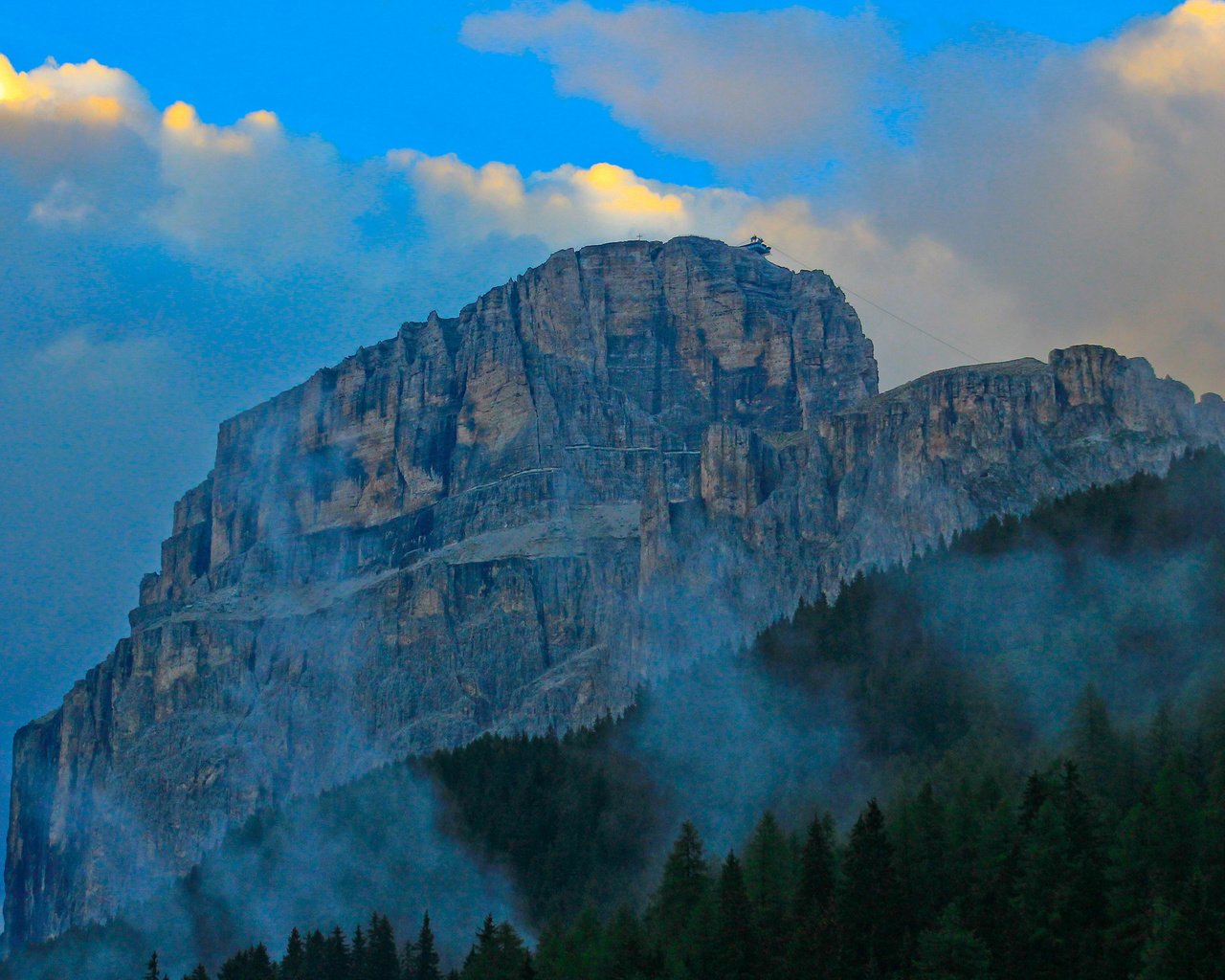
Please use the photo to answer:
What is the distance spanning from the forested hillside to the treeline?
16 cm

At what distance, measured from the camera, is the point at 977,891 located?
366 feet

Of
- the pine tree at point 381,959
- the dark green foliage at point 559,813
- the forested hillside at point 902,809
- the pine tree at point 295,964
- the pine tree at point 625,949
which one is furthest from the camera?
the dark green foliage at point 559,813

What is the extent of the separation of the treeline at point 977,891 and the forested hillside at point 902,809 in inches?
6.3

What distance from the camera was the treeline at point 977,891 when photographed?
10206 centimetres

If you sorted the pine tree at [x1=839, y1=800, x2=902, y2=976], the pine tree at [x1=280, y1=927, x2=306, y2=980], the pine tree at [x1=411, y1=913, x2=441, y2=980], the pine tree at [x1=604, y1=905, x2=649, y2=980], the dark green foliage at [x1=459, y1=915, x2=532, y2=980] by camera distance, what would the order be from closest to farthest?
the pine tree at [x1=839, y1=800, x2=902, y2=976]
the pine tree at [x1=604, y1=905, x2=649, y2=980]
the dark green foliage at [x1=459, y1=915, x2=532, y2=980]
the pine tree at [x1=411, y1=913, x2=441, y2=980]
the pine tree at [x1=280, y1=927, x2=306, y2=980]

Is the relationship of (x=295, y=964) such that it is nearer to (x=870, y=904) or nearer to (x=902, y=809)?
(x=902, y=809)

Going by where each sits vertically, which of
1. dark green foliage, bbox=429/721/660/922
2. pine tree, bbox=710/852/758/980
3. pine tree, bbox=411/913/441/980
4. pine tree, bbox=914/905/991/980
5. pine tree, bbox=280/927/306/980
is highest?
dark green foliage, bbox=429/721/660/922

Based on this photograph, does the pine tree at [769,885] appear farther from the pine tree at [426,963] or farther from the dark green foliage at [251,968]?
the dark green foliage at [251,968]

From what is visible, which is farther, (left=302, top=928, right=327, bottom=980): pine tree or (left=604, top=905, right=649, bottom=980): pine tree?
(left=302, top=928, right=327, bottom=980): pine tree

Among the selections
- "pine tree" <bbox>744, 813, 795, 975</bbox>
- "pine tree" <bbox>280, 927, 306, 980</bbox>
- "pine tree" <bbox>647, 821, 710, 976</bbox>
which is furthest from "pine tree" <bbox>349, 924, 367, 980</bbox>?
"pine tree" <bbox>744, 813, 795, 975</bbox>

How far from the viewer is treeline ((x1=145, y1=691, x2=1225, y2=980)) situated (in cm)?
10206

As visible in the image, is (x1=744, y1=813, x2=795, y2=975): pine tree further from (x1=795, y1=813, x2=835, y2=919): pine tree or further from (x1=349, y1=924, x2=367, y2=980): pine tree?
(x1=349, y1=924, x2=367, y2=980): pine tree

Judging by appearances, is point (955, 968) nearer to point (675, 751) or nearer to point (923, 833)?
point (923, 833)

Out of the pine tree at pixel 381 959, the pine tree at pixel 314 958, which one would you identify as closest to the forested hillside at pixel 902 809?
the pine tree at pixel 381 959
